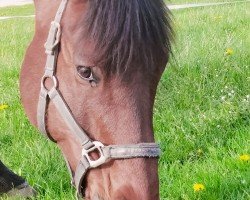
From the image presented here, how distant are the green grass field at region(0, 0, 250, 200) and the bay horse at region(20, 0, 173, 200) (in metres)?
0.24

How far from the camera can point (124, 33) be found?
5.60 ft

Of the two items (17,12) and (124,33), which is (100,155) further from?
(17,12)

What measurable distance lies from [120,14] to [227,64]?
95.5 inches

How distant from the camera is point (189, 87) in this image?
3736mm

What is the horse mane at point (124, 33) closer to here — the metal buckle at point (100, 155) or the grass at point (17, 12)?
the metal buckle at point (100, 155)

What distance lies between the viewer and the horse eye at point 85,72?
1753mm

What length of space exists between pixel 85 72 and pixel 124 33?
0.19 meters

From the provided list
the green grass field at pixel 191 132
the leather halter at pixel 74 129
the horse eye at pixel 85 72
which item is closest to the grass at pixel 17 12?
the green grass field at pixel 191 132

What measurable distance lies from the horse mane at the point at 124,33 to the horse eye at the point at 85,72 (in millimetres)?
63

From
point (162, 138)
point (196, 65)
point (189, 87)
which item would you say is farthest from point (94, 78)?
point (196, 65)

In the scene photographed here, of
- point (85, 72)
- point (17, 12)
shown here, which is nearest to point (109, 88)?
point (85, 72)

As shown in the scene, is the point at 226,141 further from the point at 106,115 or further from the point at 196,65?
the point at 106,115

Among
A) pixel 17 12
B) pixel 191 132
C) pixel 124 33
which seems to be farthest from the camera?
pixel 17 12

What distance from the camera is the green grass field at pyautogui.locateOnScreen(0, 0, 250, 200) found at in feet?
8.66
